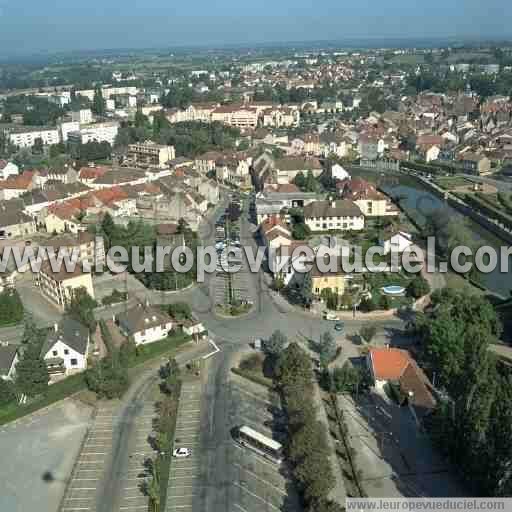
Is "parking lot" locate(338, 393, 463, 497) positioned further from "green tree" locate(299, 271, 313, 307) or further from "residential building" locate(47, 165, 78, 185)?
"residential building" locate(47, 165, 78, 185)

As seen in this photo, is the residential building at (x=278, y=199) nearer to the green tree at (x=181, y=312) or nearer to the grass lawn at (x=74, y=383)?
the green tree at (x=181, y=312)

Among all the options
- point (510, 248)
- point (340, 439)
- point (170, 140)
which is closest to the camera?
point (340, 439)

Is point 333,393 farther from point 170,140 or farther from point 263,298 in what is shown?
point 170,140

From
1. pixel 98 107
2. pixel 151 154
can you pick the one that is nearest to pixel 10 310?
pixel 151 154

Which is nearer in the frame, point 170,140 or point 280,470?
point 280,470

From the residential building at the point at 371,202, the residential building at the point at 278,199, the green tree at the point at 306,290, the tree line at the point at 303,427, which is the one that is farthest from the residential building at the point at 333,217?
the tree line at the point at 303,427

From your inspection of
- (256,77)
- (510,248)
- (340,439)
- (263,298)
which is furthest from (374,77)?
(340,439)

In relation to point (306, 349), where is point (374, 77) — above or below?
above
